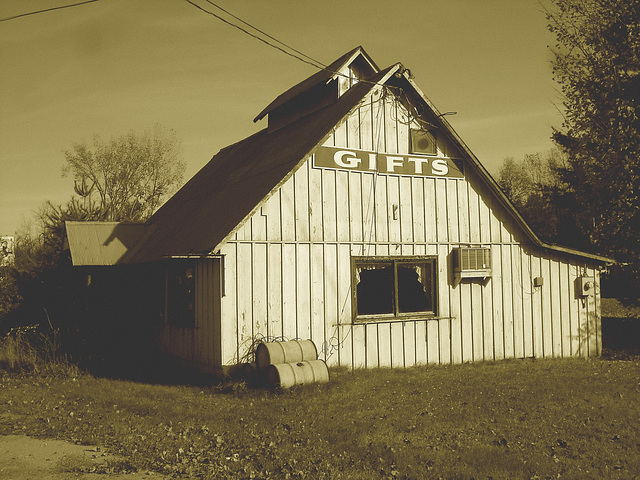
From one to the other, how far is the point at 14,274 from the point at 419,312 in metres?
14.0

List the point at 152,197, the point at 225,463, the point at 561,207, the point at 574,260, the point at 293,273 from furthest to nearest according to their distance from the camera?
the point at 152,197 < the point at 561,207 < the point at 574,260 < the point at 293,273 < the point at 225,463

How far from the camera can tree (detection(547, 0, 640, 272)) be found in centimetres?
1980

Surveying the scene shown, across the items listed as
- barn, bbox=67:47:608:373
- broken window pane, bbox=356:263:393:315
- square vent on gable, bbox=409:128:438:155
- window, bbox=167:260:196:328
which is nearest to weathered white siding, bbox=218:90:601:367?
barn, bbox=67:47:608:373

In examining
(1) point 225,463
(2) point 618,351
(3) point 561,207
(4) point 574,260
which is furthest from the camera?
(3) point 561,207

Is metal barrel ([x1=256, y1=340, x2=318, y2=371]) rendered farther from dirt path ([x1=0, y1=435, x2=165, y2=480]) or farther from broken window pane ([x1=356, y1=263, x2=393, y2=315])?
dirt path ([x1=0, y1=435, x2=165, y2=480])

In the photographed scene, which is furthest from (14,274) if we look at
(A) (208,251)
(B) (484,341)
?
(B) (484,341)

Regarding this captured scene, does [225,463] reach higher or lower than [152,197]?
lower

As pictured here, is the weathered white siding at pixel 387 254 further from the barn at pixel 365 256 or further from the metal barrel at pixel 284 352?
the metal barrel at pixel 284 352

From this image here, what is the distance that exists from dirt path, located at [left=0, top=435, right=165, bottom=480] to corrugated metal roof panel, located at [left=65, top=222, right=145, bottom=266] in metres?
8.99

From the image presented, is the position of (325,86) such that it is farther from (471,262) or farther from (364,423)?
(364,423)

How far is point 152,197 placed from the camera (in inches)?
1913

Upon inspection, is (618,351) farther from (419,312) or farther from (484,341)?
(419,312)

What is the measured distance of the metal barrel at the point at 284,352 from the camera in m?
11.8

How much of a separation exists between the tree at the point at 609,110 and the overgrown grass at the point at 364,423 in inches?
352
